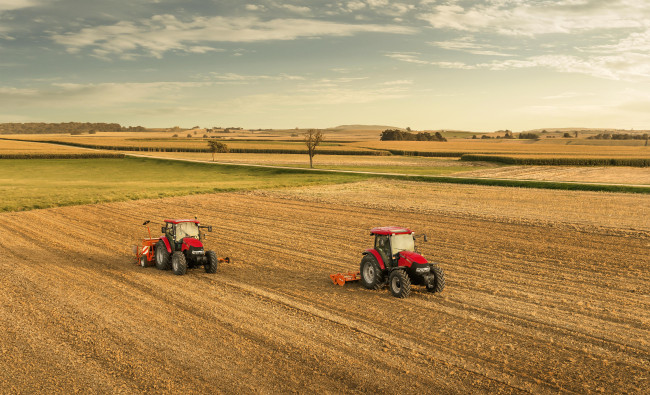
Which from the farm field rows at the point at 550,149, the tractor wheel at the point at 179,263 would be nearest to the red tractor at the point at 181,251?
the tractor wheel at the point at 179,263

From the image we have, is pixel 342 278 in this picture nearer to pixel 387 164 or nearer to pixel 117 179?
pixel 117 179

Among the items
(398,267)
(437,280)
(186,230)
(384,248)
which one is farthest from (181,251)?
(437,280)

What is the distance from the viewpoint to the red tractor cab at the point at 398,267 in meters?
15.3

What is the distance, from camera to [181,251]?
18766 millimetres

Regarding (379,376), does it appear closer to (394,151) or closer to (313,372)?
(313,372)

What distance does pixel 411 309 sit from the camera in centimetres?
1444

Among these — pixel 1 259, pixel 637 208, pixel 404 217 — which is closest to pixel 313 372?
pixel 1 259

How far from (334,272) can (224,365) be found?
8194mm

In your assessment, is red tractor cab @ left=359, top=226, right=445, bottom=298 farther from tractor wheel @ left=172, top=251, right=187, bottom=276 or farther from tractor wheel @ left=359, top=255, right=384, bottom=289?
tractor wheel @ left=172, top=251, right=187, bottom=276

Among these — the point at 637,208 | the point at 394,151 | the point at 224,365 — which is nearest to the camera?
the point at 224,365

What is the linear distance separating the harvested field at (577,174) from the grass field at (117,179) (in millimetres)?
19551

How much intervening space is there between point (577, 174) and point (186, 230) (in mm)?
60102

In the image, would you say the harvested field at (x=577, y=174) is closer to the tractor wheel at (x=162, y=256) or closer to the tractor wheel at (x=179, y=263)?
the tractor wheel at (x=162, y=256)

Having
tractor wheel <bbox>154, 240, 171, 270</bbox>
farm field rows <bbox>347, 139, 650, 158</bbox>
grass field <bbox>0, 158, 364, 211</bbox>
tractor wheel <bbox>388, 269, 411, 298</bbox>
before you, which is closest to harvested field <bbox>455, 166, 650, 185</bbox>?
farm field rows <bbox>347, 139, 650, 158</bbox>
